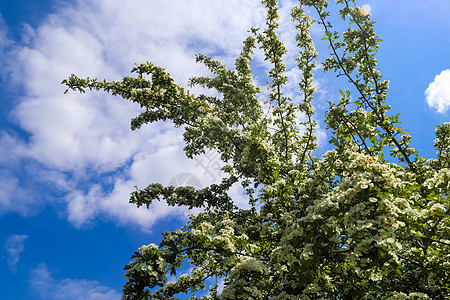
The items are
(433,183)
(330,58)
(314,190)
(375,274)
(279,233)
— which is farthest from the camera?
(330,58)

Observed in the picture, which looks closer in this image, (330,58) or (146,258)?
(146,258)

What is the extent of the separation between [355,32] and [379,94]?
2142mm

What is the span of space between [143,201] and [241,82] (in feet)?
18.1

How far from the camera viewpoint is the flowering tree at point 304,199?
4484 millimetres

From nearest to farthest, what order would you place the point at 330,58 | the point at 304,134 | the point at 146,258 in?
the point at 146,258
the point at 330,58
the point at 304,134

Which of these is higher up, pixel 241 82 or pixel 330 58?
pixel 241 82

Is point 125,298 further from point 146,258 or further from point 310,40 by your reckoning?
point 310,40

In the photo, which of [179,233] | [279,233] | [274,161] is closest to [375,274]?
[279,233]

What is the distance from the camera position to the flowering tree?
4.48m

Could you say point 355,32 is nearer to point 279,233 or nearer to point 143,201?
point 279,233

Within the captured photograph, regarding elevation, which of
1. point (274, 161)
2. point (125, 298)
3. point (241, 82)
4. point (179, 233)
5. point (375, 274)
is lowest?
point (375, 274)

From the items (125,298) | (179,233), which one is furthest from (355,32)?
(125,298)

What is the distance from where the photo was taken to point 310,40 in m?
9.41

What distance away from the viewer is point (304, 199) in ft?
23.3
